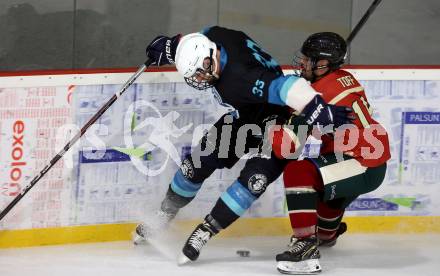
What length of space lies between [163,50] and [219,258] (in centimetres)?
85

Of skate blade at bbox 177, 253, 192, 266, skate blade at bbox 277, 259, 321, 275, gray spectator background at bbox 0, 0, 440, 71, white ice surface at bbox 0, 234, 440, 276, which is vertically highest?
gray spectator background at bbox 0, 0, 440, 71

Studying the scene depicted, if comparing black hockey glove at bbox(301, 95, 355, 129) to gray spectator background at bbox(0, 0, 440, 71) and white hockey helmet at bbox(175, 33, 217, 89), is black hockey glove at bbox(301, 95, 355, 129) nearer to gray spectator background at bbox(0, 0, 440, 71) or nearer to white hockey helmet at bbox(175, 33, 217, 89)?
white hockey helmet at bbox(175, 33, 217, 89)

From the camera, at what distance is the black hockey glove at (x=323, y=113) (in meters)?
3.72

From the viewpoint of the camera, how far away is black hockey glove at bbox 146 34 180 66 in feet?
13.7

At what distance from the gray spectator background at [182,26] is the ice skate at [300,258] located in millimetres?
1875

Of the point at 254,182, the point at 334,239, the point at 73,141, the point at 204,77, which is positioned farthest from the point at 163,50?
the point at 334,239

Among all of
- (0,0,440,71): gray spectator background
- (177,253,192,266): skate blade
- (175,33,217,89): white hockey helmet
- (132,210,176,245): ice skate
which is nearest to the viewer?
(175,33,217,89): white hockey helmet

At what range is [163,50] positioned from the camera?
423 cm

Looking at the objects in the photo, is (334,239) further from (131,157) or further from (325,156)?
(131,157)

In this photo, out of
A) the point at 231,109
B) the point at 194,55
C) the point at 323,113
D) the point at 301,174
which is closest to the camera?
the point at 323,113

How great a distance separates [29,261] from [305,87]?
4.18ft

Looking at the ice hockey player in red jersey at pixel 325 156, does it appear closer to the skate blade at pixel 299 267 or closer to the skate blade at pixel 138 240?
the skate blade at pixel 299 267

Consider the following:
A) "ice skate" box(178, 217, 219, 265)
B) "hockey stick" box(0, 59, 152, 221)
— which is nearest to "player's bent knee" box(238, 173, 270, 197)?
"ice skate" box(178, 217, 219, 265)

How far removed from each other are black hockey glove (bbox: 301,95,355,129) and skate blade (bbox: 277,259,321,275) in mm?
598
